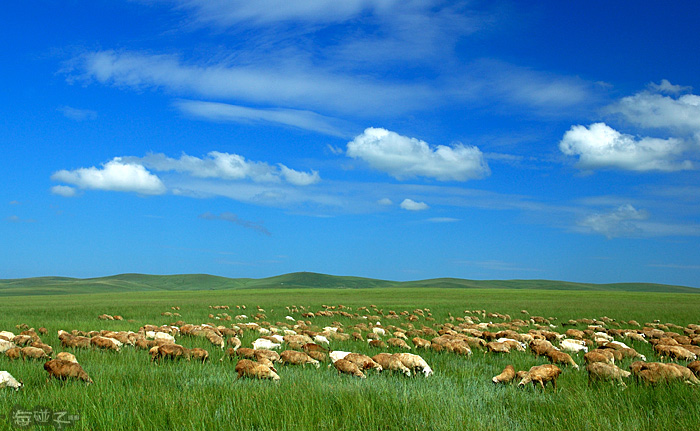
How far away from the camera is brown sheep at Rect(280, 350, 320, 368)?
9.06 meters

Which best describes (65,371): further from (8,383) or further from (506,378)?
(506,378)

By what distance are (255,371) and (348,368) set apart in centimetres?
164

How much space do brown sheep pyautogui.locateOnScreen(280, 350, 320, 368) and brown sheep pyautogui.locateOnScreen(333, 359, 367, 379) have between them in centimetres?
103

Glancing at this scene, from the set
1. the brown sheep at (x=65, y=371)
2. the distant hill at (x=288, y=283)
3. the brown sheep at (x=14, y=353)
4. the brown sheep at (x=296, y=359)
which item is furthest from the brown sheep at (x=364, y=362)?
the distant hill at (x=288, y=283)

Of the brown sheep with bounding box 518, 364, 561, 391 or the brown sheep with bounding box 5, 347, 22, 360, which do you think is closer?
the brown sheep with bounding box 518, 364, 561, 391

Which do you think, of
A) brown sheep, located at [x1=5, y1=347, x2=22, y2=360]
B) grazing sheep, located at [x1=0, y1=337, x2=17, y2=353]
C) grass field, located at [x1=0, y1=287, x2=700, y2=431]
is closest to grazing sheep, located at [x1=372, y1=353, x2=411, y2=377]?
grass field, located at [x1=0, y1=287, x2=700, y2=431]

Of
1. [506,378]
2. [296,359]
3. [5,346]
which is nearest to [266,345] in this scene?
[296,359]

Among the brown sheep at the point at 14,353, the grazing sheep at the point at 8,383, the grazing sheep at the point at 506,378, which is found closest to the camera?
the grazing sheep at the point at 8,383

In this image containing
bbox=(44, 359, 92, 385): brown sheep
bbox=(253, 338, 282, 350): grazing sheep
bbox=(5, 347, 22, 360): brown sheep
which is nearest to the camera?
bbox=(44, 359, 92, 385): brown sheep

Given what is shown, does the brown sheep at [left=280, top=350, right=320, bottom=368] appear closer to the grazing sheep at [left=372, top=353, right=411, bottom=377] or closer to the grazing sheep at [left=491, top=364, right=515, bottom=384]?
the grazing sheep at [left=372, top=353, right=411, bottom=377]

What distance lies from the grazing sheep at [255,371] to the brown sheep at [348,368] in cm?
121

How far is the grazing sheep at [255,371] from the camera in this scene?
24.0 feet

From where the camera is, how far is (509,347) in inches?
439

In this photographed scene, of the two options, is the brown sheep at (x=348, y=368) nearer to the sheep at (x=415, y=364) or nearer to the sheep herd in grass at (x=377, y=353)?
the sheep herd in grass at (x=377, y=353)
